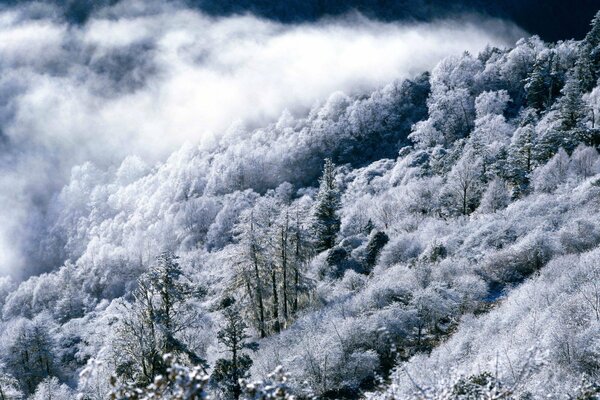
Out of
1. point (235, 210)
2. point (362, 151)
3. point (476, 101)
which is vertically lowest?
point (235, 210)

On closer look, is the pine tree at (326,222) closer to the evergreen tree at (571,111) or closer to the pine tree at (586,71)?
the evergreen tree at (571,111)

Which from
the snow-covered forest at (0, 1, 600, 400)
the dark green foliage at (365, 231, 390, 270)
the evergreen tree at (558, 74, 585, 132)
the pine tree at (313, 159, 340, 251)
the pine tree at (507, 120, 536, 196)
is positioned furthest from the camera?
the evergreen tree at (558, 74, 585, 132)

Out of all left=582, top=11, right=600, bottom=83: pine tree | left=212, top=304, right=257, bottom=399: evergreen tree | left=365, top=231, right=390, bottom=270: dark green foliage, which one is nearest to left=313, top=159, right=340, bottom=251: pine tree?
left=365, top=231, right=390, bottom=270: dark green foliage

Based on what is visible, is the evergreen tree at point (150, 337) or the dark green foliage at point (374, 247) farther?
the dark green foliage at point (374, 247)

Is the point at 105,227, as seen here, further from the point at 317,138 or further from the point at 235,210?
the point at 317,138

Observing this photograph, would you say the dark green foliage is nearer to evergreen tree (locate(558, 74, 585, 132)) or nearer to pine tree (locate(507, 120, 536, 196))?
pine tree (locate(507, 120, 536, 196))

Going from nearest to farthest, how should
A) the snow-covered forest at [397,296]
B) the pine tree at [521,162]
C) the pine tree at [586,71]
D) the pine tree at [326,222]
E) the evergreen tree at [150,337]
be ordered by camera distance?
the snow-covered forest at [397,296], the evergreen tree at [150,337], the pine tree at [521,162], the pine tree at [326,222], the pine tree at [586,71]

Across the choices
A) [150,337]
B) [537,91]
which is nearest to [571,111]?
[537,91]

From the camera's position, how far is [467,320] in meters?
22.5

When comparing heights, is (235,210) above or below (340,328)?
below

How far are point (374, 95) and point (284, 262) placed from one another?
442 feet

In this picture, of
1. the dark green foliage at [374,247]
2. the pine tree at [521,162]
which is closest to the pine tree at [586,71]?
the pine tree at [521,162]

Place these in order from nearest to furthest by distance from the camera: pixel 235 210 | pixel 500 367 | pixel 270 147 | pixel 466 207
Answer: pixel 500 367 → pixel 466 207 → pixel 235 210 → pixel 270 147

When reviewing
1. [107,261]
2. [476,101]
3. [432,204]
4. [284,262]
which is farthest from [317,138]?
[284,262]
